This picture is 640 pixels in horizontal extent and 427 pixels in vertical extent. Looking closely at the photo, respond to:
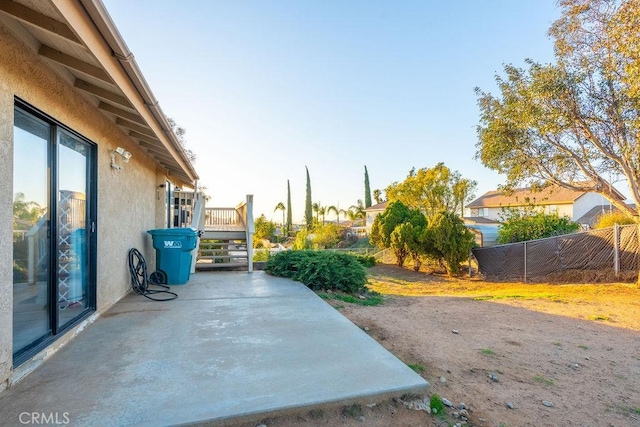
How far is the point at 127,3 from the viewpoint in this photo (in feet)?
19.8

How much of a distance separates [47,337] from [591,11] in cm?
1193

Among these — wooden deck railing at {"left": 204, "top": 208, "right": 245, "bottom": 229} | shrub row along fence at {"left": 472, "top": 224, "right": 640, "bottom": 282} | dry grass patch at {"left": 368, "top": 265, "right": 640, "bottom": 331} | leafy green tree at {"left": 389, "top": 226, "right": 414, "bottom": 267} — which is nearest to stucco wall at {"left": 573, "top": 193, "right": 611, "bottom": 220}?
leafy green tree at {"left": 389, "top": 226, "right": 414, "bottom": 267}

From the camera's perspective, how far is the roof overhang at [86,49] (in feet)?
7.25

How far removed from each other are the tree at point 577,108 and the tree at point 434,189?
11683 millimetres

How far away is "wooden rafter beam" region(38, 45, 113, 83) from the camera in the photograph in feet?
9.54

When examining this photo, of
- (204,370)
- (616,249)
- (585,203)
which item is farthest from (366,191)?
(204,370)

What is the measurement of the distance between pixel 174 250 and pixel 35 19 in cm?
492

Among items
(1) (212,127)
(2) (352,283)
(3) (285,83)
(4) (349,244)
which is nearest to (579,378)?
(2) (352,283)

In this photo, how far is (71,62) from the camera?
297 cm

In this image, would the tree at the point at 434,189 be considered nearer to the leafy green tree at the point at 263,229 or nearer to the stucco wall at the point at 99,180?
the leafy green tree at the point at 263,229

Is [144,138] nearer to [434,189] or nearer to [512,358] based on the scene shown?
[512,358]

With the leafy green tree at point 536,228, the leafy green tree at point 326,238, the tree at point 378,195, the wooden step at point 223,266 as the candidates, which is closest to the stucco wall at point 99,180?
the wooden step at point 223,266

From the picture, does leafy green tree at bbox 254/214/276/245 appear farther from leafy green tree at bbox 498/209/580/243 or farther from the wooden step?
leafy green tree at bbox 498/209/580/243

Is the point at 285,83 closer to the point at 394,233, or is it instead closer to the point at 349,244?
the point at 394,233
